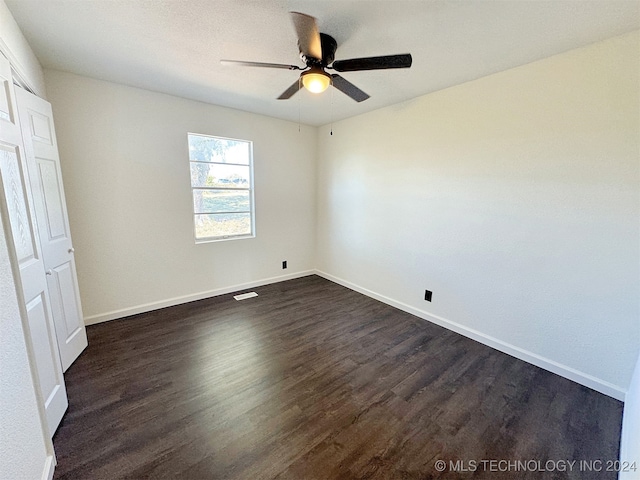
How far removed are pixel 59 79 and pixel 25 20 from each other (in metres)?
0.90

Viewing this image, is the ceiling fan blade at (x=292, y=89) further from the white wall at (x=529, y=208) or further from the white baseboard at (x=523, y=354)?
the white baseboard at (x=523, y=354)

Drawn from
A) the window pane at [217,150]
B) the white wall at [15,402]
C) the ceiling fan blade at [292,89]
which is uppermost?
the ceiling fan blade at [292,89]

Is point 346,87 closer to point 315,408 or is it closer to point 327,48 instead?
point 327,48

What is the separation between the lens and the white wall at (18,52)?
1484 millimetres

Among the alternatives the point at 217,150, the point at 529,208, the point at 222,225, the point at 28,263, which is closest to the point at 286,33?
the point at 217,150

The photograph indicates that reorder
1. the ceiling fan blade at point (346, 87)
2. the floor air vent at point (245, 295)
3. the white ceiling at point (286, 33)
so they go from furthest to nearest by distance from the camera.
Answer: the floor air vent at point (245, 295) < the ceiling fan blade at point (346, 87) < the white ceiling at point (286, 33)

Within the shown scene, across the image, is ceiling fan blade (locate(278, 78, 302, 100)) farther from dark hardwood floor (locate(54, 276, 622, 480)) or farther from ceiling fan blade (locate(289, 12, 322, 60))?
dark hardwood floor (locate(54, 276, 622, 480))

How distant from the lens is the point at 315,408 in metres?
1.79

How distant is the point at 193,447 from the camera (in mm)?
1493

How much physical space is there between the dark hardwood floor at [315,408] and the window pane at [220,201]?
154cm

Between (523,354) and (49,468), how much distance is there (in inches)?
133

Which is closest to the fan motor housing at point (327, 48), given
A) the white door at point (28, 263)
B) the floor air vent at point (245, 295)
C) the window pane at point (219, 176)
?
the white door at point (28, 263)

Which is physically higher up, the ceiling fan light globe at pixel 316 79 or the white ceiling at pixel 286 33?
the white ceiling at pixel 286 33

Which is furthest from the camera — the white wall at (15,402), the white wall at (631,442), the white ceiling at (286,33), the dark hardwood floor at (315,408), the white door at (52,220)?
the white door at (52,220)
